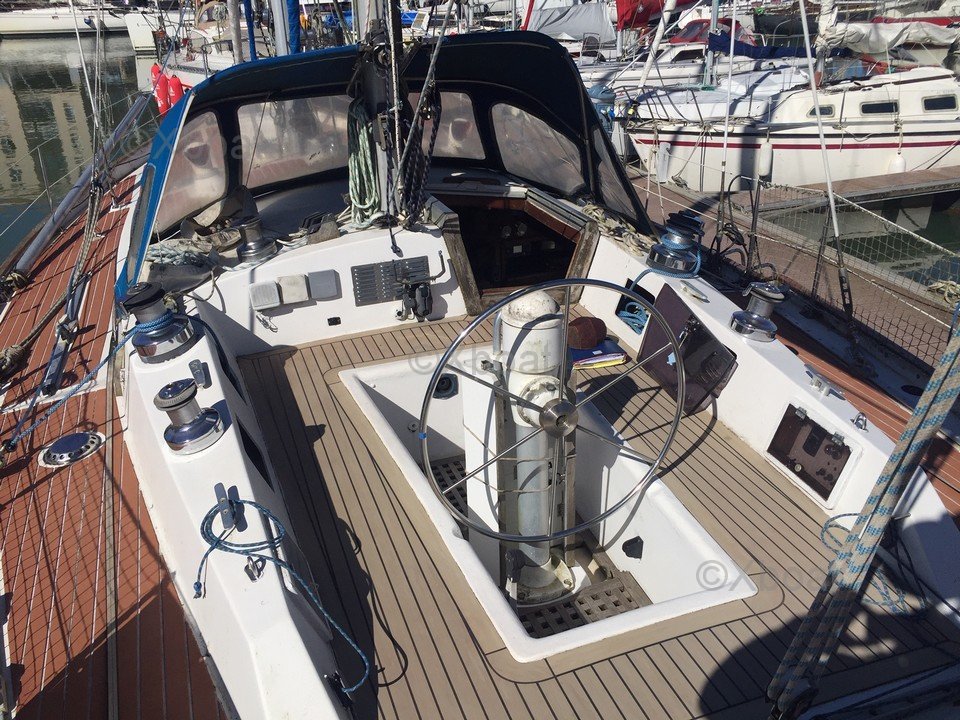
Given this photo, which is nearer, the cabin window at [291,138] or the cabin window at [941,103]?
the cabin window at [291,138]

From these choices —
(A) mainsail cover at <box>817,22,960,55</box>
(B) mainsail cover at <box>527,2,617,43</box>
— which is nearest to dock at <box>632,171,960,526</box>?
(A) mainsail cover at <box>817,22,960,55</box>

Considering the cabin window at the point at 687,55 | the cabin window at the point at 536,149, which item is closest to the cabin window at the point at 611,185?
the cabin window at the point at 536,149

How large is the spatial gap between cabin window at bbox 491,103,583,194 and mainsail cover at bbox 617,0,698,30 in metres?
12.3

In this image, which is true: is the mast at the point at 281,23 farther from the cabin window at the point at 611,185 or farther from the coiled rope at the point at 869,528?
the coiled rope at the point at 869,528

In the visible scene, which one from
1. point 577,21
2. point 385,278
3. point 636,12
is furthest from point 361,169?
point 577,21

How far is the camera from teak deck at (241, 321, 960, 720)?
7.38 ft

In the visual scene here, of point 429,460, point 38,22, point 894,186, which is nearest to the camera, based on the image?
point 429,460

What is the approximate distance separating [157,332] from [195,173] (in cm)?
173

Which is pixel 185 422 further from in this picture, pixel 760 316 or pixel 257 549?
pixel 760 316

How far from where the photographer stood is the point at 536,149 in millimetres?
5426

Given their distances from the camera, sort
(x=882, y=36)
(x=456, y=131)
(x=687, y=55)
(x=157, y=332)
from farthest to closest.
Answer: (x=687, y=55) → (x=882, y=36) → (x=456, y=131) → (x=157, y=332)

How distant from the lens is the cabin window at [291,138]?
4797 mm

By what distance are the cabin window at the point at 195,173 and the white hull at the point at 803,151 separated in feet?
29.1

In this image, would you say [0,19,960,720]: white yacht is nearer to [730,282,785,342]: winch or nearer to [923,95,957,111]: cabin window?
[730,282,785,342]: winch
